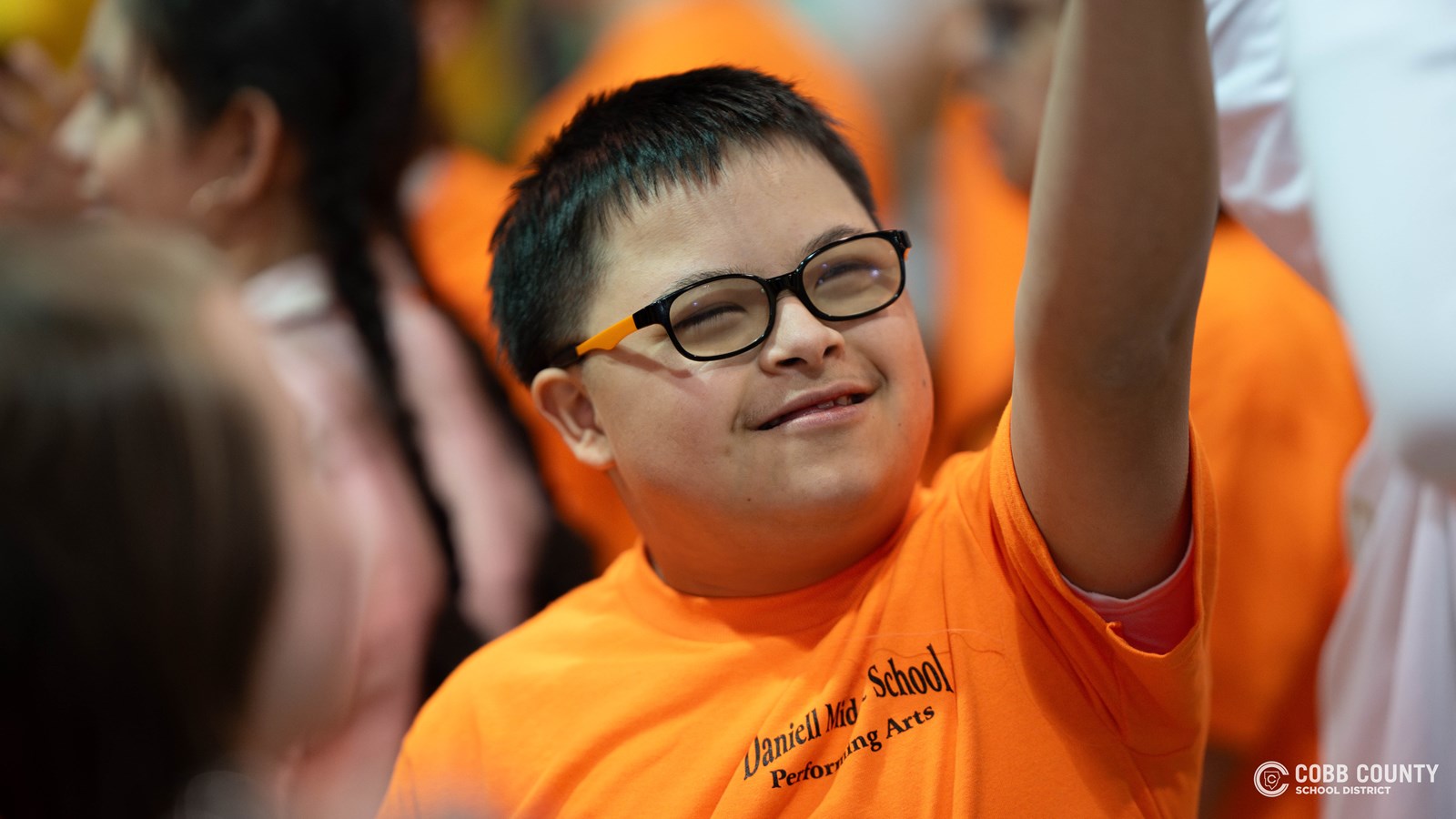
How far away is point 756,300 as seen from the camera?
949mm

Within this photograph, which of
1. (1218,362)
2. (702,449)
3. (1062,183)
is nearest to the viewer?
(1062,183)

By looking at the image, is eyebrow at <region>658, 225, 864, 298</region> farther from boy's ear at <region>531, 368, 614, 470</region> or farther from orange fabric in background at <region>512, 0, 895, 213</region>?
orange fabric in background at <region>512, 0, 895, 213</region>

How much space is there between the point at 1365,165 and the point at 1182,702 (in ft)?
1.27

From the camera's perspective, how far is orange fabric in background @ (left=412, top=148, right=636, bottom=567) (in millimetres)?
1699

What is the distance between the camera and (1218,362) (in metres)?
1.22

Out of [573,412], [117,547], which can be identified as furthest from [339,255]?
[117,547]

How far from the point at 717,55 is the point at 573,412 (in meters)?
0.70

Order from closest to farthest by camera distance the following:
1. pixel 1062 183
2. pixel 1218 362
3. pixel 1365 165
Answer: pixel 1062 183
pixel 1365 165
pixel 1218 362

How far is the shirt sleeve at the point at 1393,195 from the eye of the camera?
2.61 ft

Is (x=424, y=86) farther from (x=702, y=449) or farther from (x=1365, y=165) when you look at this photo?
(x=1365, y=165)

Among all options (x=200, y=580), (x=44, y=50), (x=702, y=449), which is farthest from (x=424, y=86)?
(x=200, y=580)

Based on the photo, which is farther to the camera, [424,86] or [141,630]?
[424,86]

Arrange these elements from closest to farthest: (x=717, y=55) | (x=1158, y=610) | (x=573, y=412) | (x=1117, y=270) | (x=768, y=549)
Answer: (x=1117, y=270) < (x=1158, y=610) < (x=768, y=549) < (x=573, y=412) < (x=717, y=55)

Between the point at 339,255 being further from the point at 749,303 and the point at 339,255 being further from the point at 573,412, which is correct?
the point at 749,303
